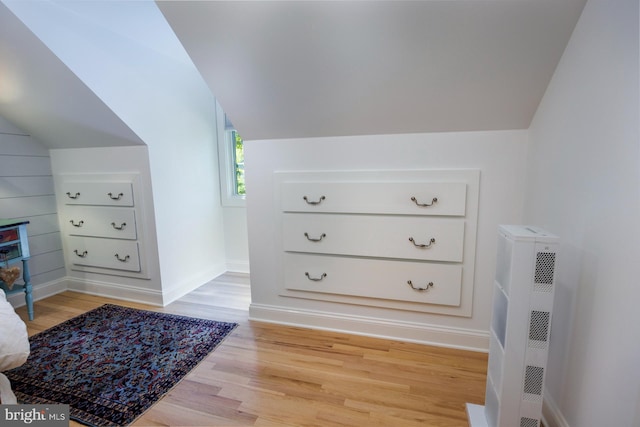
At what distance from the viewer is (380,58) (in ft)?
4.85

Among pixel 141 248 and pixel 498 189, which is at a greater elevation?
pixel 498 189

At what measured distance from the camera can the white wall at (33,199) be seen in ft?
8.05

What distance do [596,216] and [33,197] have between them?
12.1 feet

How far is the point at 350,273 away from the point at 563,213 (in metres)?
1.16

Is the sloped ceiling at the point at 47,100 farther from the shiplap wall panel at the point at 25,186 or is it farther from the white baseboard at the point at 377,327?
the white baseboard at the point at 377,327

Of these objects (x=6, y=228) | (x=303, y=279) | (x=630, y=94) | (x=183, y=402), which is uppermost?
(x=630, y=94)

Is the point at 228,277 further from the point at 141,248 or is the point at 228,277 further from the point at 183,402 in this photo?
the point at 183,402

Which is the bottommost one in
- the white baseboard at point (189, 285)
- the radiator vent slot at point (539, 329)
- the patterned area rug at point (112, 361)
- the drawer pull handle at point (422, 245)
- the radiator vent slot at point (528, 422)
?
the patterned area rug at point (112, 361)

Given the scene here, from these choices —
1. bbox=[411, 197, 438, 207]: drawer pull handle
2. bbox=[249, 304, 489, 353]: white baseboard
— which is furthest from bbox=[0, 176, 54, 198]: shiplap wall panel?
bbox=[411, 197, 438, 207]: drawer pull handle

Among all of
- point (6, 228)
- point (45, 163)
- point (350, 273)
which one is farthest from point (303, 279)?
point (45, 163)

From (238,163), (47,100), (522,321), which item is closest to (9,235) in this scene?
(47,100)

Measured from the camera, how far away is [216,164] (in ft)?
10.5

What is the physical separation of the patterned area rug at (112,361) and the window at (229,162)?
52.7 inches

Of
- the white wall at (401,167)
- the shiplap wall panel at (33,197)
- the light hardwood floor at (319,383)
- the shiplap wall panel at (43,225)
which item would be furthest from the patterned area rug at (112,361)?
the shiplap wall panel at (43,225)
